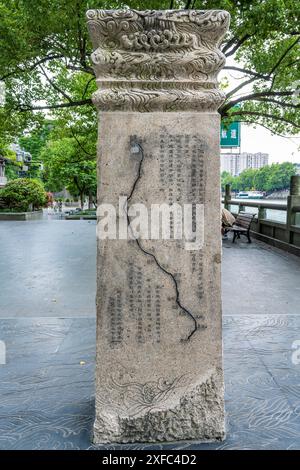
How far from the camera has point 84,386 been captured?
3.69m

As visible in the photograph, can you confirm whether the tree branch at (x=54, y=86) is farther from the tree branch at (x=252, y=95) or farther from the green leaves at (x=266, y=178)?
the green leaves at (x=266, y=178)

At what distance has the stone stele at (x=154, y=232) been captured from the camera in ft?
8.86

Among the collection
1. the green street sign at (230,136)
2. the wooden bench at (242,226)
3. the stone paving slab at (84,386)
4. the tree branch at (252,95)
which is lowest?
the stone paving slab at (84,386)

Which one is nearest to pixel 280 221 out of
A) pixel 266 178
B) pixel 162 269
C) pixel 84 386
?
pixel 266 178

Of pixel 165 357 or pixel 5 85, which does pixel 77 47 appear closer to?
pixel 5 85

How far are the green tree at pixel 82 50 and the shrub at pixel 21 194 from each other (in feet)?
26.5

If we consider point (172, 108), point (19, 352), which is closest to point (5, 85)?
point (19, 352)

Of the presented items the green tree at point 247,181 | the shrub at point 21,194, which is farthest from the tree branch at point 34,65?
the green tree at point 247,181

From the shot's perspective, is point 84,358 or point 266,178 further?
point 266,178

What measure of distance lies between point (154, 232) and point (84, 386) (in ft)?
5.73

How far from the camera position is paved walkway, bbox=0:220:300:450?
2963mm

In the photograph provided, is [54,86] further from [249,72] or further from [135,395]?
[135,395]

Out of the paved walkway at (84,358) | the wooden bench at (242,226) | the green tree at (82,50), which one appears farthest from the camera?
the wooden bench at (242,226)

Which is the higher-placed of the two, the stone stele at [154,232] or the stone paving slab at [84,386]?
the stone stele at [154,232]
